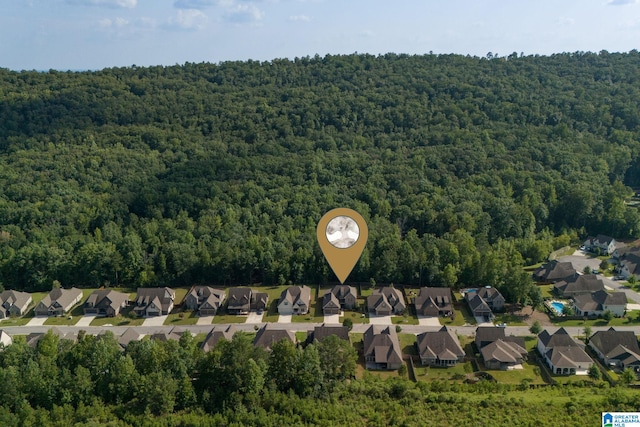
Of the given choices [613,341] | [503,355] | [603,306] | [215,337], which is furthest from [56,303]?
[603,306]

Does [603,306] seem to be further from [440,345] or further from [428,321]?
[440,345]

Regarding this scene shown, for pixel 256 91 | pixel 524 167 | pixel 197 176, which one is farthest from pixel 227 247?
pixel 256 91

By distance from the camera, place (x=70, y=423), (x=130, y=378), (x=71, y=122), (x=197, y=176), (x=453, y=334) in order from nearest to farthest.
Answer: (x=70, y=423) < (x=130, y=378) < (x=453, y=334) < (x=197, y=176) < (x=71, y=122)

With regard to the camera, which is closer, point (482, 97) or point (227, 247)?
point (227, 247)

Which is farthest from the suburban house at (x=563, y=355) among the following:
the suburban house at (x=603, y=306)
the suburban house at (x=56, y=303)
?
the suburban house at (x=56, y=303)

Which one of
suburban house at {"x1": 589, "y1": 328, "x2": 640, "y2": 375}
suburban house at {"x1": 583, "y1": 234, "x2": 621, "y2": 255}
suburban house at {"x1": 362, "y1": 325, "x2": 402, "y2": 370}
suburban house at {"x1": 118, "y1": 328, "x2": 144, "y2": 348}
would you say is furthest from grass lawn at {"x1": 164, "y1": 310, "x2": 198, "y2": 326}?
suburban house at {"x1": 583, "y1": 234, "x2": 621, "y2": 255}

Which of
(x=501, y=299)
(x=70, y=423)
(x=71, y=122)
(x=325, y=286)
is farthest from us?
(x=71, y=122)

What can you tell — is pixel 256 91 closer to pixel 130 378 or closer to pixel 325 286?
pixel 325 286
